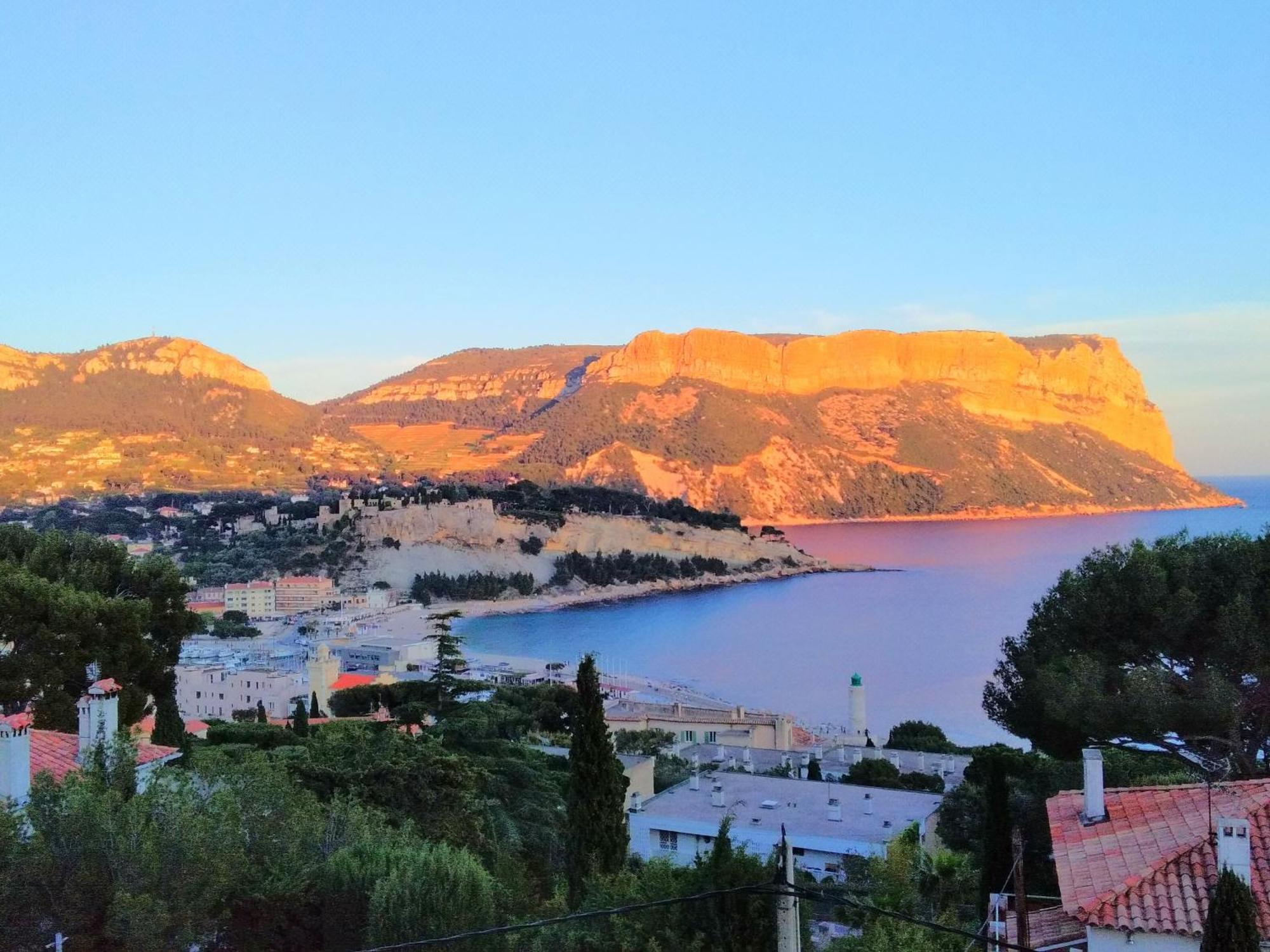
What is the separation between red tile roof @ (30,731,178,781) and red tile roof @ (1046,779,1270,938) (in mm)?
5964

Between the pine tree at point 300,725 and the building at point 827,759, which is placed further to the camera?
the building at point 827,759

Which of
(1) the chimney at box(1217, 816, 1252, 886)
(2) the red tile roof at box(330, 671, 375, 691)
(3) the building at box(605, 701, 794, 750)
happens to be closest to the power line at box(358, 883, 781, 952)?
(1) the chimney at box(1217, 816, 1252, 886)

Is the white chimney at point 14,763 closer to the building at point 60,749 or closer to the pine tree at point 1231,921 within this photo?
the building at point 60,749

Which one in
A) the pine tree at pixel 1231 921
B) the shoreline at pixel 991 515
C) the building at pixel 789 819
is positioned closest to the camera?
the pine tree at pixel 1231 921

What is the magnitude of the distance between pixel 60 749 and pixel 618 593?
74485 millimetres

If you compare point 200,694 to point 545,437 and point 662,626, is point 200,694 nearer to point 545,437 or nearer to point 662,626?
point 662,626

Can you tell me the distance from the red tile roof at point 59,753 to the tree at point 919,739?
1690cm

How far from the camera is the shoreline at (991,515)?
13875cm

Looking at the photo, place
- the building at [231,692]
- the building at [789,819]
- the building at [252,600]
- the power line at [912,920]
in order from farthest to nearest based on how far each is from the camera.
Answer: the building at [252,600] < the building at [231,692] < the building at [789,819] < the power line at [912,920]

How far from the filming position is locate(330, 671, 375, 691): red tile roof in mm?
30859

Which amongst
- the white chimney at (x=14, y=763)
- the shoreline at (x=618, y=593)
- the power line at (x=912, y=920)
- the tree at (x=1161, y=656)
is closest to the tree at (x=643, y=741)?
the tree at (x=1161, y=656)

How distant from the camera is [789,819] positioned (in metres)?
11.9

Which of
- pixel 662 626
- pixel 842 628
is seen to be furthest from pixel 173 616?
pixel 662 626

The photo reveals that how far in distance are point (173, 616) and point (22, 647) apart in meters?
2.68
